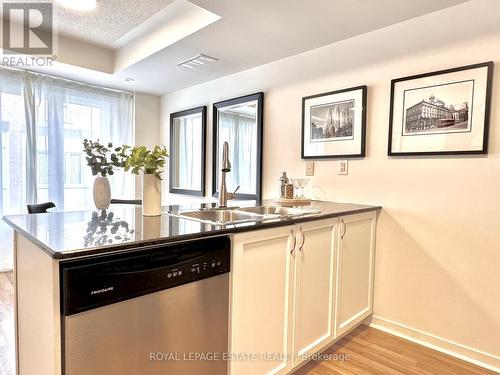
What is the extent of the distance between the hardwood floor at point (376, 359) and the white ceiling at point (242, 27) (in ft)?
7.19

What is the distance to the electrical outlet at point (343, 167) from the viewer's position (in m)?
2.36

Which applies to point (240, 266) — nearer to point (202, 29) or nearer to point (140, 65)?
point (202, 29)

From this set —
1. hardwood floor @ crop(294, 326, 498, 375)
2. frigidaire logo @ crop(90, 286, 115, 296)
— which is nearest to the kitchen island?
frigidaire logo @ crop(90, 286, 115, 296)

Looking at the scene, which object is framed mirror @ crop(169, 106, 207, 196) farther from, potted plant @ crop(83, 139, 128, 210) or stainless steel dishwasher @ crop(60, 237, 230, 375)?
stainless steel dishwasher @ crop(60, 237, 230, 375)

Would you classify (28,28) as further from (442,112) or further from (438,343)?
(438,343)

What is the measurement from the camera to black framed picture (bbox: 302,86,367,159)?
2266 mm

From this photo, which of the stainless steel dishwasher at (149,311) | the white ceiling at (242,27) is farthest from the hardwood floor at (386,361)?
the white ceiling at (242,27)

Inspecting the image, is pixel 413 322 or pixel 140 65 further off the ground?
pixel 140 65

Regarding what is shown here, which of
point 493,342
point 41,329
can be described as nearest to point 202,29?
point 41,329

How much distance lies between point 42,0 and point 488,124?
10.5ft

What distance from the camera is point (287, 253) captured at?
60.9 inches

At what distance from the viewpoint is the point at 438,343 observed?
1.96 m

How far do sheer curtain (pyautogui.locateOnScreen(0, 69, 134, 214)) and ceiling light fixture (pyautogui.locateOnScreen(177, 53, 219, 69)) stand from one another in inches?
60.3

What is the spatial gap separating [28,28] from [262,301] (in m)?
3.14
